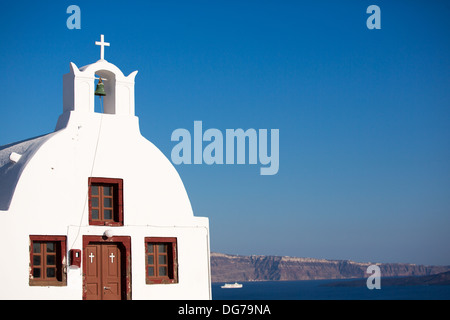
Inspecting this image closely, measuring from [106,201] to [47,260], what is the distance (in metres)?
2.66

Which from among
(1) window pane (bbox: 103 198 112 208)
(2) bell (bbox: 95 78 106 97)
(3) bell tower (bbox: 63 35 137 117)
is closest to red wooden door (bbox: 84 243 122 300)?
(1) window pane (bbox: 103 198 112 208)

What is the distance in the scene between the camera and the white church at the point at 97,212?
21.1 meters

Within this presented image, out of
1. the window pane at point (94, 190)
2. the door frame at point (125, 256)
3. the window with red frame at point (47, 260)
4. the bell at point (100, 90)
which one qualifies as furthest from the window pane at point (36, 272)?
the bell at point (100, 90)

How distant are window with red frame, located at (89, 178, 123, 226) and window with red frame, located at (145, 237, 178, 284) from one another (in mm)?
1308

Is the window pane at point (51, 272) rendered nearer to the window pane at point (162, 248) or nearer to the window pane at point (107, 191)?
the window pane at point (107, 191)

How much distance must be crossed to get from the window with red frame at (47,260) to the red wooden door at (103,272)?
31.5 inches

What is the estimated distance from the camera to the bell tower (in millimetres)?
23484

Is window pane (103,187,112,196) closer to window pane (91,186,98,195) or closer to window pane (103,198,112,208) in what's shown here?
window pane (103,198,112,208)
